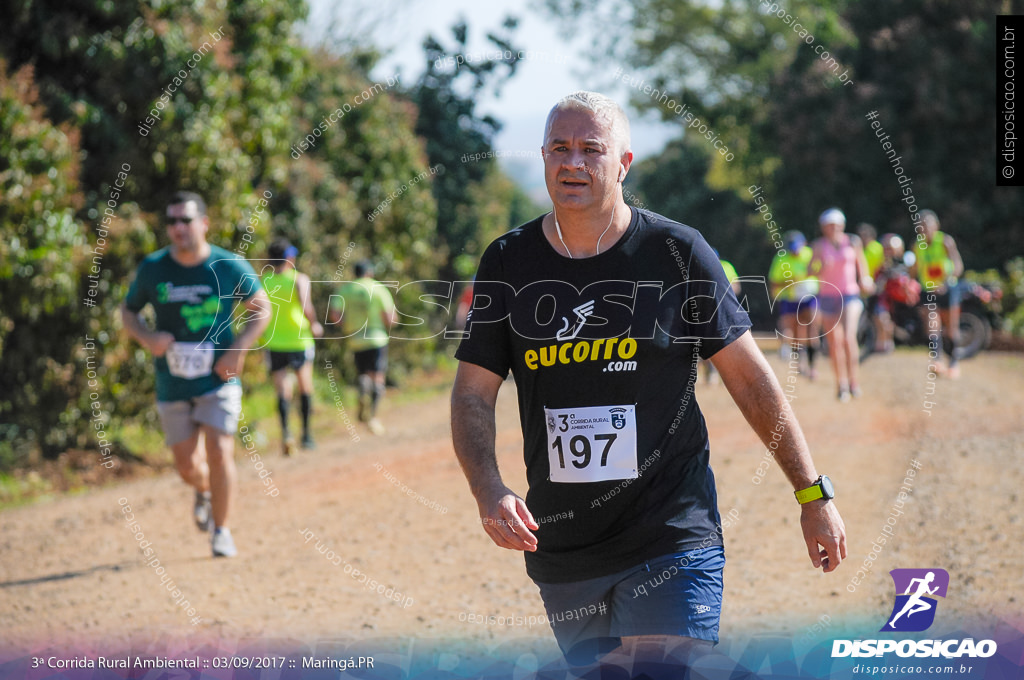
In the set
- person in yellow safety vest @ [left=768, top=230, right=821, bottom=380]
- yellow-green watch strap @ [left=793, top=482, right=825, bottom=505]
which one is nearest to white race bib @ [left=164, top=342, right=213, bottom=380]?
yellow-green watch strap @ [left=793, top=482, right=825, bottom=505]

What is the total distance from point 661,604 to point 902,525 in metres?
4.27

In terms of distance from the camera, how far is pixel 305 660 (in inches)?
177

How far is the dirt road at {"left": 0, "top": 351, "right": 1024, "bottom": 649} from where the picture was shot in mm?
5109

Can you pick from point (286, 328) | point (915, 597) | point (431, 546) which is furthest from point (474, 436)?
point (286, 328)

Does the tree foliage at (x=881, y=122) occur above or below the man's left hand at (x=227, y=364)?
above

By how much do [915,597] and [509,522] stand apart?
316 centimetres

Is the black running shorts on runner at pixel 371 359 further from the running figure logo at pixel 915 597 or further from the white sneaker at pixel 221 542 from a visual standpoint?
the running figure logo at pixel 915 597

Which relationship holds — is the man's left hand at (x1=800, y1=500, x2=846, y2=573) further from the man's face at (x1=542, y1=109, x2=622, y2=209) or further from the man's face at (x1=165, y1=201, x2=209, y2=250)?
the man's face at (x1=165, y1=201, x2=209, y2=250)

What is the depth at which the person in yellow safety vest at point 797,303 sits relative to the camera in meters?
12.8

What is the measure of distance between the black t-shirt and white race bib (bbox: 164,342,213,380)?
11.7ft

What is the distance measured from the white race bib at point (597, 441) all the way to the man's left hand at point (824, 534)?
1.64 feet

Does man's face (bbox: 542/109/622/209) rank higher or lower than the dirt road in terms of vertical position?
higher

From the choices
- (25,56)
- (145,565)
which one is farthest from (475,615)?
(25,56)

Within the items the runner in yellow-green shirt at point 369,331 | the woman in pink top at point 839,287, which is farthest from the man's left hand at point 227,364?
the woman in pink top at point 839,287
